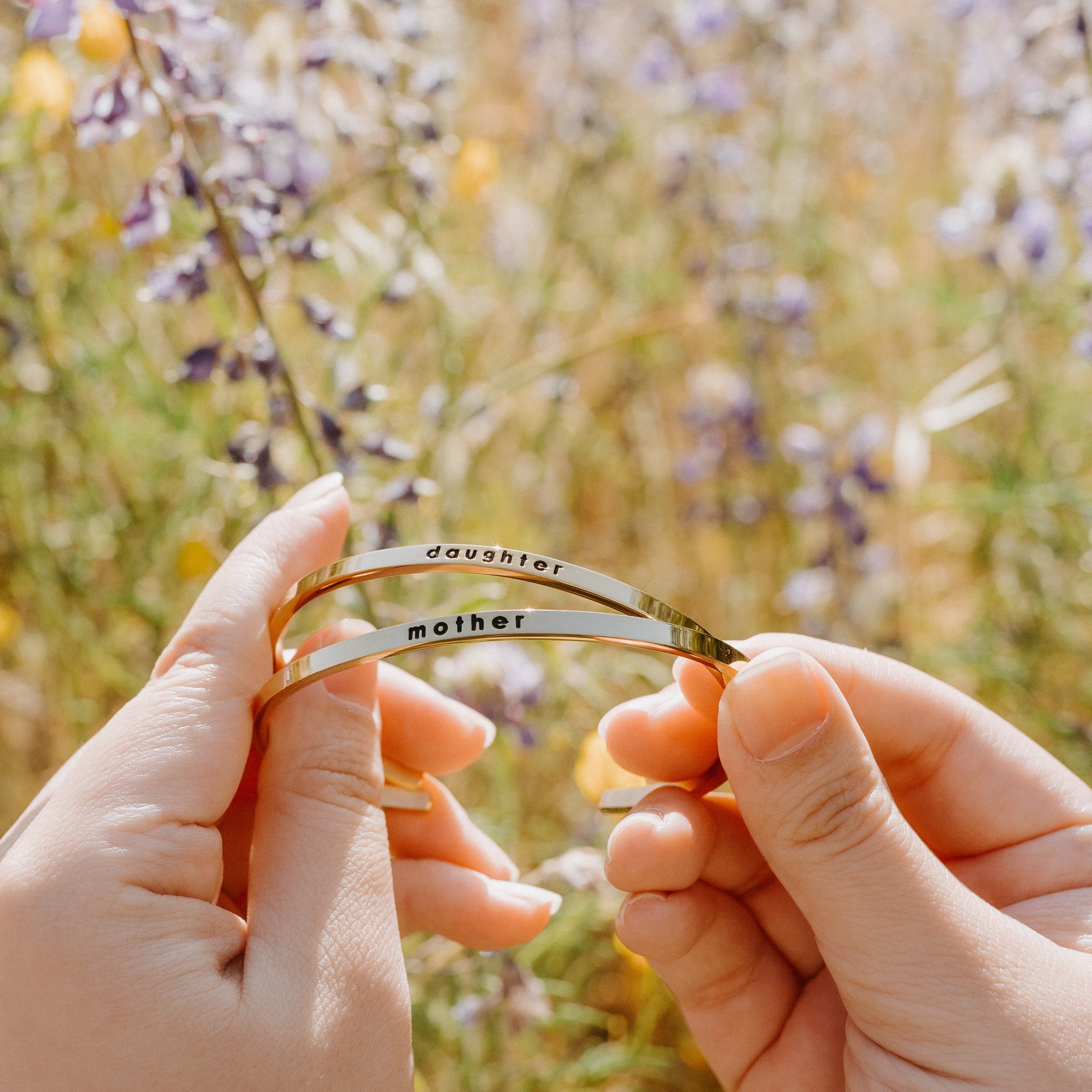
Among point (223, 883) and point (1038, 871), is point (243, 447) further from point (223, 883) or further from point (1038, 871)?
point (1038, 871)

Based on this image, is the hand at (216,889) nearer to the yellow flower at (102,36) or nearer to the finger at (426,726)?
the finger at (426,726)

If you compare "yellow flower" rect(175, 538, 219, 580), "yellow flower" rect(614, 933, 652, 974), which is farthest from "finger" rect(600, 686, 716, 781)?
"yellow flower" rect(175, 538, 219, 580)

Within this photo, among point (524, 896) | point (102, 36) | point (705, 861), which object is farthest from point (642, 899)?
point (102, 36)

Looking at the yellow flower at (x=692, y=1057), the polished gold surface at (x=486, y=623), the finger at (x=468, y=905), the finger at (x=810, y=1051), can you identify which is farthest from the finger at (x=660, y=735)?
the yellow flower at (x=692, y=1057)

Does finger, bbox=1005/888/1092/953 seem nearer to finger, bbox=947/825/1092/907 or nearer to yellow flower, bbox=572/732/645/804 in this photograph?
finger, bbox=947/825/1092/907

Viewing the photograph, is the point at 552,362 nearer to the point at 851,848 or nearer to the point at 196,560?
the point at 196,560

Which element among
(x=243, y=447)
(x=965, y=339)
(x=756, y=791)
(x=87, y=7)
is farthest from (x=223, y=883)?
(x=965, y=339)

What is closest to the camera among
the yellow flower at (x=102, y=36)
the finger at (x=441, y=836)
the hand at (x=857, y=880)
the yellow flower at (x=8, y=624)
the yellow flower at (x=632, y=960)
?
the hand at (x=857, y=880)
